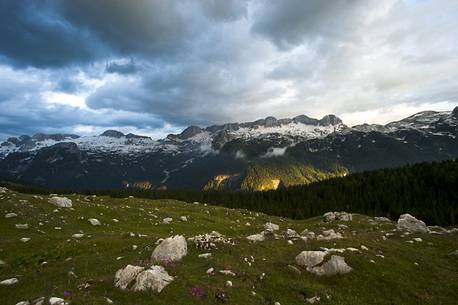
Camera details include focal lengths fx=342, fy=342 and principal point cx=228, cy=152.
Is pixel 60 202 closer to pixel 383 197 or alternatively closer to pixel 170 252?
pixel 170 252

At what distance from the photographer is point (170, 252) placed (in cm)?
2656

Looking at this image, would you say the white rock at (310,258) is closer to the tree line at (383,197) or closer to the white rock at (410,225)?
the white rock at (410,225)

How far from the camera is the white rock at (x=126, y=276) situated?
70.9ft

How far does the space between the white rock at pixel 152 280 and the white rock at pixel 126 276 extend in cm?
71

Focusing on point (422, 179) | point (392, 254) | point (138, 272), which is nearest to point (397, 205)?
point (422, 179)

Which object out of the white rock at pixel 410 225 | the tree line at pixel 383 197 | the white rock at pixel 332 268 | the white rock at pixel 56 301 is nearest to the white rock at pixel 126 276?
the white rock at pixel 56 301

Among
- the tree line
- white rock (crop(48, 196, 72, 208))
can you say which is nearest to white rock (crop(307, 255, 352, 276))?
white rock (crop(48, 196, 72, 208))

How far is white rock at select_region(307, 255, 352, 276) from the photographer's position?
2639cm

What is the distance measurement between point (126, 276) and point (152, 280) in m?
2.06

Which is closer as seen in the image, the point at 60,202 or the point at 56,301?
the point at 56,301

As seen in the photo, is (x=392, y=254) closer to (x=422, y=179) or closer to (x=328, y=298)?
(x=328, y=298)

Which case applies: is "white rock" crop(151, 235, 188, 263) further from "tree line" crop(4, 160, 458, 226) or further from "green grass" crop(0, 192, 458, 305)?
"tree line" crop(4, 160, 458, 226)

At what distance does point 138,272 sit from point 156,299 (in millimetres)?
3250

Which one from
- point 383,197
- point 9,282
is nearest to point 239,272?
point 9,282
